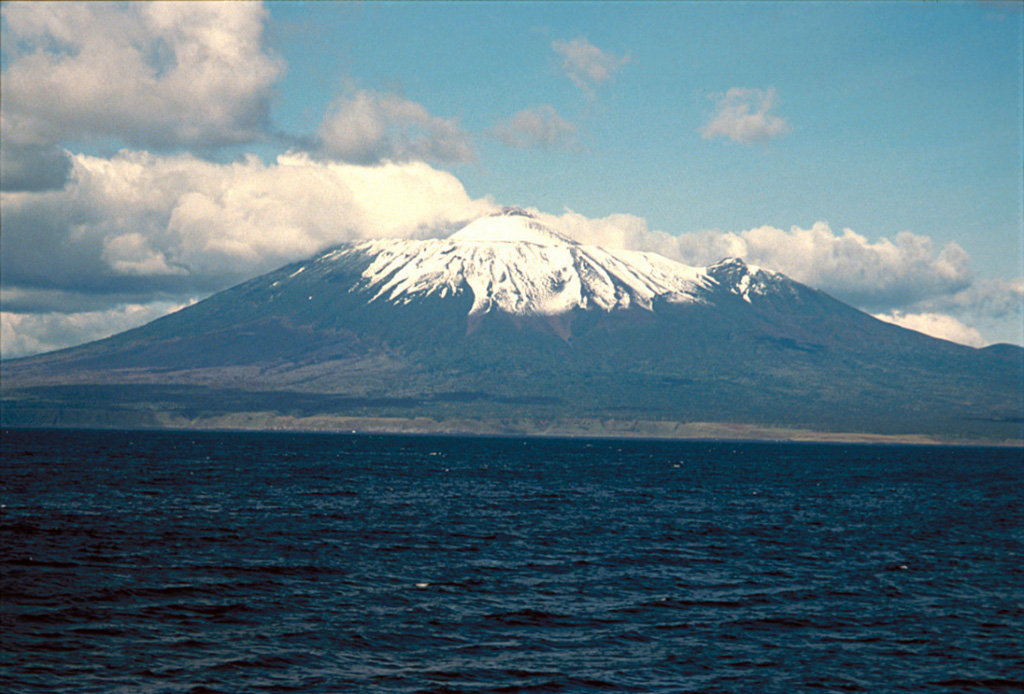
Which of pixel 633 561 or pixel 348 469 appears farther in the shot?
pixel 348 469

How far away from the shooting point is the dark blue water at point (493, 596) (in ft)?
103

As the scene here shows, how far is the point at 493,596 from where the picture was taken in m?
42.8

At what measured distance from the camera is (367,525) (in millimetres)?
65625

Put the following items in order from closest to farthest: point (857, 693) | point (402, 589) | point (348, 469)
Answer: point (857, 693), point (402, 589), point (348, 469)

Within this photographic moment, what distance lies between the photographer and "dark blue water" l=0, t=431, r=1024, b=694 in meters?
31.4

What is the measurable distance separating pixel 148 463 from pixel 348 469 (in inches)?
1164

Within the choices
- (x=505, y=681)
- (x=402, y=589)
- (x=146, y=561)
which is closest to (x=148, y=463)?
(x=146, y=561)

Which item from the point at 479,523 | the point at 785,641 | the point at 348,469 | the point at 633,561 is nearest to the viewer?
the point at 785,641

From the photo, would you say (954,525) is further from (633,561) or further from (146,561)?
(146,561)

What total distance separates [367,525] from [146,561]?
63.1ft

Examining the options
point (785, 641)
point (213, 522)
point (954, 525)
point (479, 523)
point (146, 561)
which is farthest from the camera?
point (954, 525)

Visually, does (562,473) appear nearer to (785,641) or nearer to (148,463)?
(148,463)

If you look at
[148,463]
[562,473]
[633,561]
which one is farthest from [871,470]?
[633,561]

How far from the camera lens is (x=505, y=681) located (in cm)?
3042
